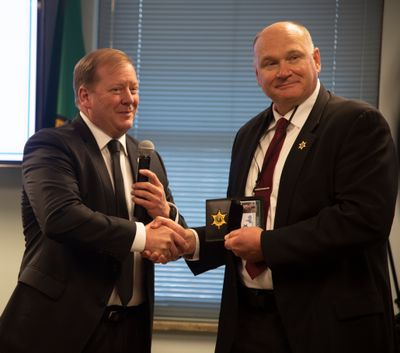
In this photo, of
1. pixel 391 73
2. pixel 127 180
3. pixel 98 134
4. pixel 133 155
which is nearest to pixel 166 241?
pixel 127 180

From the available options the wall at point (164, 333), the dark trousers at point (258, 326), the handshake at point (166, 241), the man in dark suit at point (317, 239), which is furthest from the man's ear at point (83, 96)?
the wall at point (164, 333)

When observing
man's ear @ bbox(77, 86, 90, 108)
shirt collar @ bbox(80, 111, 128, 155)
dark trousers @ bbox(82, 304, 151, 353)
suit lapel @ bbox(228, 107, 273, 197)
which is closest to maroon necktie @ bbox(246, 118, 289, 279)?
suit lapel @ bbox(228, 107, 273, 197)

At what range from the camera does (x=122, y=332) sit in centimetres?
200

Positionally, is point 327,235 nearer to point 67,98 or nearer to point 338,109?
point 338,109

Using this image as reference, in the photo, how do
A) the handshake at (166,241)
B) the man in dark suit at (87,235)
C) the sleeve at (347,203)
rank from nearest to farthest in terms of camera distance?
the sleeve at (347,203)
the man in dark suit at (87,235)
the handshake at (166,241)

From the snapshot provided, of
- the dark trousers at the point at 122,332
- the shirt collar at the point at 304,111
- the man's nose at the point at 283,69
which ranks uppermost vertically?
the man's nose at the point at 283,69

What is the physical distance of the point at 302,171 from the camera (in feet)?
5.74

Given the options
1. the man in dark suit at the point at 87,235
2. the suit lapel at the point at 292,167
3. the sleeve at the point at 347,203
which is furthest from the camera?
the man in dark suit at the point at 87,235

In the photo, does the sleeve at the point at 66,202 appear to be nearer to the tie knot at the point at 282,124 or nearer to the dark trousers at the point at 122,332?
the dark trousers at the point at 122,332

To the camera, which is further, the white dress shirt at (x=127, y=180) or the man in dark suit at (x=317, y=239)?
the white dress shirt at (x=127, y=180)

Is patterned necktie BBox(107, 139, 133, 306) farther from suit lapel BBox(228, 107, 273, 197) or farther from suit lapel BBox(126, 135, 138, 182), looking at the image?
suit lapel BBox(228, 107, 273, 197)

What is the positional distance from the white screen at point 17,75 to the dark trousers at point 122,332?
1.54 m

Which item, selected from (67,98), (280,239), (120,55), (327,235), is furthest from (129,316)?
(67,98)

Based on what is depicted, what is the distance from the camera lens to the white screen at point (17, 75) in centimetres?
312
